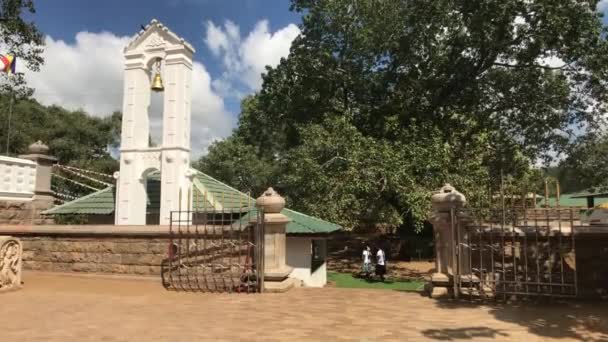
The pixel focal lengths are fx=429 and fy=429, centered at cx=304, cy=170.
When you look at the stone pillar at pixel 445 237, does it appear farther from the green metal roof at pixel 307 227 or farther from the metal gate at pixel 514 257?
the green metal roof at pixel 307 227

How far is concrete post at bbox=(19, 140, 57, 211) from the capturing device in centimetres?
1193

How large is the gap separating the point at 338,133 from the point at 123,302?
36.4ft

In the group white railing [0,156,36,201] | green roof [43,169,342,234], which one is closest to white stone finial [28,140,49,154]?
white railing [0,156,36,201]

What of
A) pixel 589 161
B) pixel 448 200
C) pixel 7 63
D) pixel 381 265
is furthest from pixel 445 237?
pixel 589 161

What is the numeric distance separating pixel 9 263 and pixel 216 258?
3676 millimetres

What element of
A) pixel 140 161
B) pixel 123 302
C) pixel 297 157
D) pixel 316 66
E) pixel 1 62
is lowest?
pixel 123 302

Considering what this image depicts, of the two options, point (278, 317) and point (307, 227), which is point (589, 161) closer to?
point (307, 227)

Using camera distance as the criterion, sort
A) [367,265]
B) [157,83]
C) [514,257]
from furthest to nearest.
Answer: [367,265] → [157,83] → [514,257]

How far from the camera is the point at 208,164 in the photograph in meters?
31.9

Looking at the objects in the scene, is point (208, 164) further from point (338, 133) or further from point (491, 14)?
point (491, 14)

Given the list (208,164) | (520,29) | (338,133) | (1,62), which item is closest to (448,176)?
(338,133)

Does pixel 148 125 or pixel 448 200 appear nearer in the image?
pixel 448 200

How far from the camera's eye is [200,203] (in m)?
12.7

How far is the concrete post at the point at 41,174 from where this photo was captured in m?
11.9
